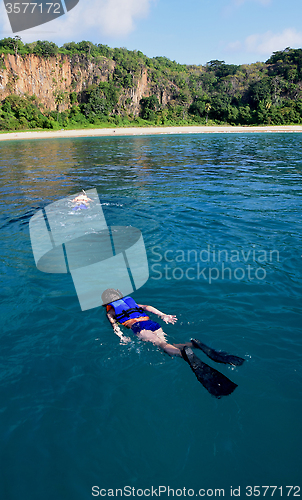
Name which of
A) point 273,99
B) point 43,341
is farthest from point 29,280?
point 273,99

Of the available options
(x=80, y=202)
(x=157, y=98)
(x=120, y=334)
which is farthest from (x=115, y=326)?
(x=157, y=98)

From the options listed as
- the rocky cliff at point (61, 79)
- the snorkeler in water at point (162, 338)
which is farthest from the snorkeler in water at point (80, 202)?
the rocky cliff at point (61, 79)

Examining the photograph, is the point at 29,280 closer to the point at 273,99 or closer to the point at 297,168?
the point at 297,168

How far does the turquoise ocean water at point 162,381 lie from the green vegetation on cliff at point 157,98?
80.4 m

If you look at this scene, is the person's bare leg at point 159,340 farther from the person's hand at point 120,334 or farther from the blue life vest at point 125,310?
the blue life vest at point 125,310

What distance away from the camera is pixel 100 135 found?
75.9 m

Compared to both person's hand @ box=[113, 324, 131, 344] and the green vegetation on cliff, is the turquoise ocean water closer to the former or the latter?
person's hand @ box=[113, 324, 131, 344]

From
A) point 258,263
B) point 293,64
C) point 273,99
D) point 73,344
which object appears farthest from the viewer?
point 293,64

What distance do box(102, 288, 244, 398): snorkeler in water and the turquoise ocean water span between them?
0.17 m

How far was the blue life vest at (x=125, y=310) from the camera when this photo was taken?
574 cm

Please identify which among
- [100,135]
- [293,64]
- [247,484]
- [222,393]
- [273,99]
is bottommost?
[247,484]

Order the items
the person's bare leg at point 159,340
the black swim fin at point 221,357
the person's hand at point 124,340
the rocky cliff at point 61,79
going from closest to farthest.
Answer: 1. the black swim fin at point 221,357
2. the person's bare leg at point 159,340
3. the person's hand at point 124,340
4. the rocky cliff at point 61,79

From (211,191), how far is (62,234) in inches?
363

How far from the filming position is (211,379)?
428cm
